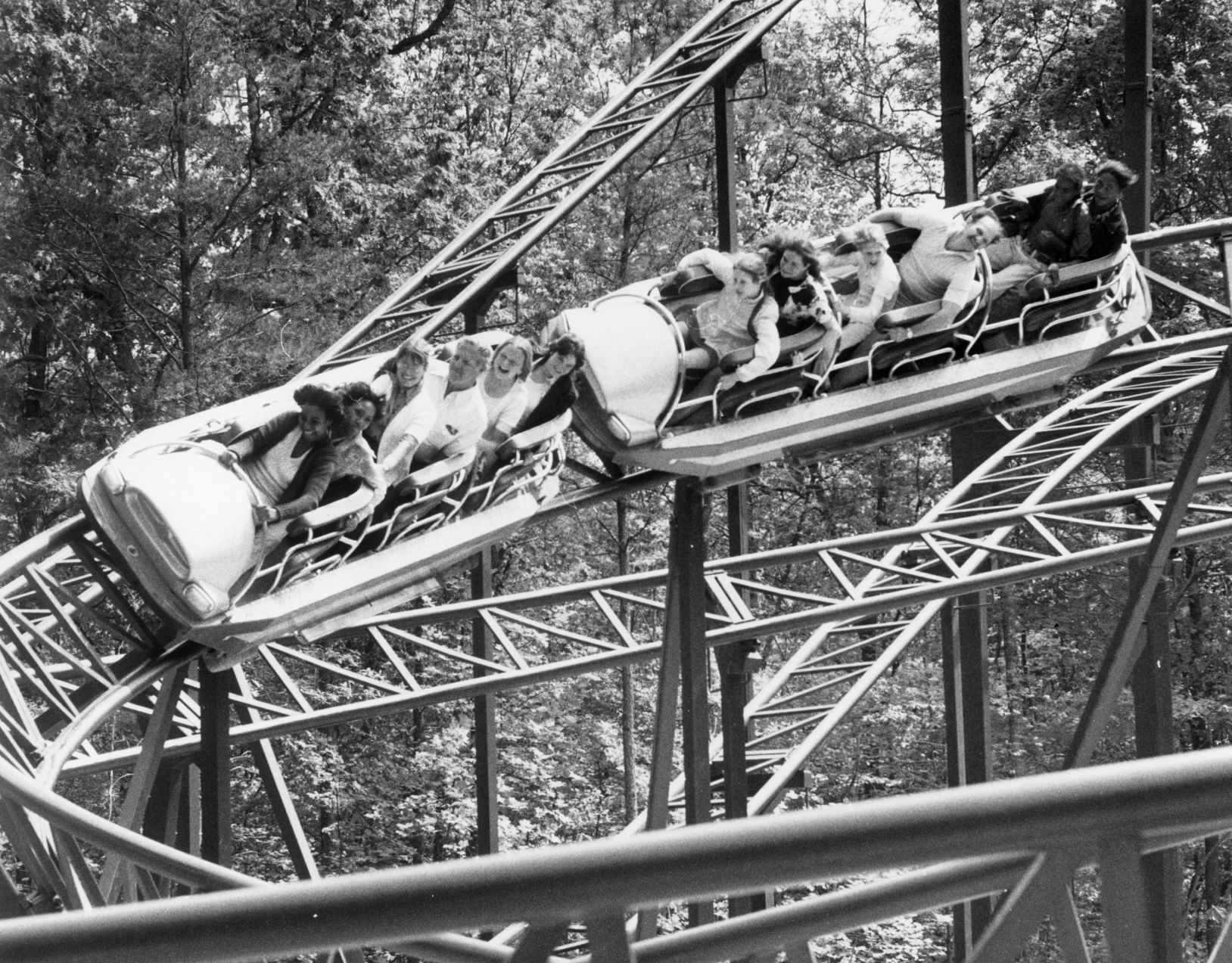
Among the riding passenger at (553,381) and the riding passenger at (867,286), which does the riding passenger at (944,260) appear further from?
the riding passenger at (553,381)

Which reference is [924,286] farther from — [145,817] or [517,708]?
[517,708]

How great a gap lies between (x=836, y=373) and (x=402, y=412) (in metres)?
1.75

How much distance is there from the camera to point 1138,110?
8703 millimetres

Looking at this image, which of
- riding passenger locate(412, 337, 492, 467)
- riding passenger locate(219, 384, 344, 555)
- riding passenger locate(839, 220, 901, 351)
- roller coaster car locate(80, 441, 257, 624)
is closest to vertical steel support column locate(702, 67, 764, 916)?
riding passenger locate(839, 220, 901, 351)

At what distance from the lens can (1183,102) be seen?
1609cm

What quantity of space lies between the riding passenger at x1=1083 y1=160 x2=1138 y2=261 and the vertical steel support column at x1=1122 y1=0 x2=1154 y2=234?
2.05m

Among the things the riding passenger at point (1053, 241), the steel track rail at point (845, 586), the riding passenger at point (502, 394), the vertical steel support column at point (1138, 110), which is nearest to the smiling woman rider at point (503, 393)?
the riding passenger at point (502, 394)

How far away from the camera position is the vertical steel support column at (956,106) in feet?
27.5

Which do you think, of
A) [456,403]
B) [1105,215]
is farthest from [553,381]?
[1105,215]

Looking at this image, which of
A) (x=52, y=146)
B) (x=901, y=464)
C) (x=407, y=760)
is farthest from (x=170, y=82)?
(x=901, y=464)

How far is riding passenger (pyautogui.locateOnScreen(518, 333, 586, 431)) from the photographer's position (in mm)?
5582

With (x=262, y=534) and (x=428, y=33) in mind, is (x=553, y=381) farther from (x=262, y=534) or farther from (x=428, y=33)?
(x=428, y=33)

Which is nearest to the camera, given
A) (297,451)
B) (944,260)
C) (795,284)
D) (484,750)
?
(297,451)

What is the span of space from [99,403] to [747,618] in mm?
10180
